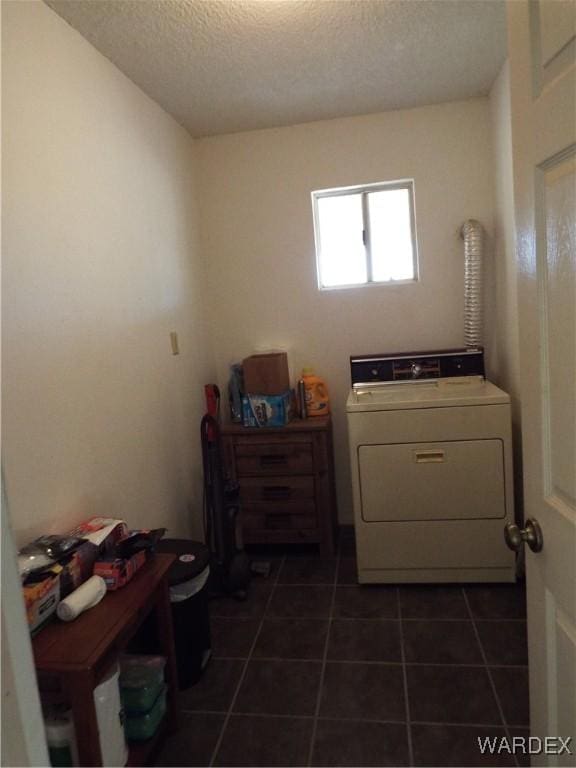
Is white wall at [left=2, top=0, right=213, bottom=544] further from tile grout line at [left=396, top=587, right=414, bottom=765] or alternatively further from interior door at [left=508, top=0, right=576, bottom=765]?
interior door at [left=508, top=0, right=576, bottom=765]

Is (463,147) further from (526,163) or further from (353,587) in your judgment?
(353,587)

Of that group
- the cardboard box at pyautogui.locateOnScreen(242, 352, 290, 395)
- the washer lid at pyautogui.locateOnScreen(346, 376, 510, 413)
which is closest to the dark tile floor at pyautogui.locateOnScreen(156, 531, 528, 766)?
the washer lid at pyautogui.locateOnScreen(346, 376, 510, 413)

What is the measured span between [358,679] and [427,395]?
1256mm

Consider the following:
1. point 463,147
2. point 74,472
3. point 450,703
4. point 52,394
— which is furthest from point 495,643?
point 463,147

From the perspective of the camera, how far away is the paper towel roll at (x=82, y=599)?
128 centimetres

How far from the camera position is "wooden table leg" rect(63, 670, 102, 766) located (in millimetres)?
1139

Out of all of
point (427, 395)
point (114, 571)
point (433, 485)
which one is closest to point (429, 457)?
point (433, 485)

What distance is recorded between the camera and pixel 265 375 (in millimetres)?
2721

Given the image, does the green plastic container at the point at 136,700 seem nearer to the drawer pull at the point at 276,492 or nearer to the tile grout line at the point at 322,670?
the tile grout line at the point at 322,670

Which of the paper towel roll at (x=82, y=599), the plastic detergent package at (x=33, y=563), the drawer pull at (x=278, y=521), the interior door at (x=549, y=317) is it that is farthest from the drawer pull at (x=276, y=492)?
the interior door at (x=549, y=317)

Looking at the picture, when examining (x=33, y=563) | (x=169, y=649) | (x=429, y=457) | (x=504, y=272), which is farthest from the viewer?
(x=504, y=272)

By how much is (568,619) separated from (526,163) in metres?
0.86

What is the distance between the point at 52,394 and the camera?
1.54 metres

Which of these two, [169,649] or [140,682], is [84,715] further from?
[169,649]
